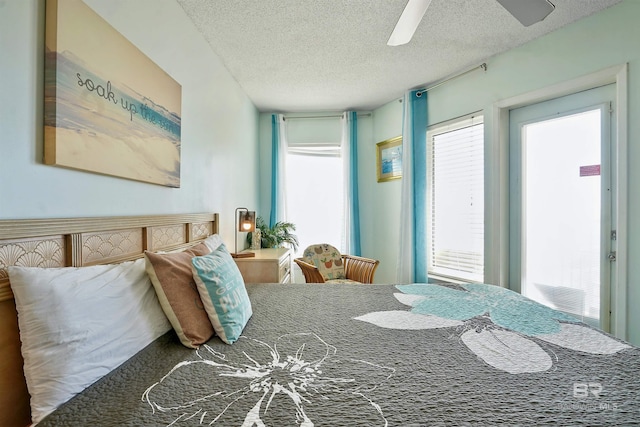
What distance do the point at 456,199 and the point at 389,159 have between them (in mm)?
1053

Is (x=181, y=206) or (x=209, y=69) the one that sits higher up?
(x=209, y=69)

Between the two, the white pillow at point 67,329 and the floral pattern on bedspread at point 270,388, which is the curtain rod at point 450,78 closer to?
the floral pattern on bedspread at point 270,388

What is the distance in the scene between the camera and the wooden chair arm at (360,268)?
301cm

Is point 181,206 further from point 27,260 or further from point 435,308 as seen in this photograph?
point 435,308

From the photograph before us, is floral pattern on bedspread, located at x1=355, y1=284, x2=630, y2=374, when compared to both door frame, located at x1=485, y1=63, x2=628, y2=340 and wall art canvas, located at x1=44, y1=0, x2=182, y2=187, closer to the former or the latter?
door frame, located at x1=485, y1=63, x2=628, y2=340

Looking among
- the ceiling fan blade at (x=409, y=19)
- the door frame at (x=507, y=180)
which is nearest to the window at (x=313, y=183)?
the door frame at (x=507, y=180)

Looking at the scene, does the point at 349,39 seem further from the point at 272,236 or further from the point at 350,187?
the point at 272,236

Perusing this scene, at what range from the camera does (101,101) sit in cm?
125

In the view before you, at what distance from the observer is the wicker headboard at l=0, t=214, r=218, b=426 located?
873 mm

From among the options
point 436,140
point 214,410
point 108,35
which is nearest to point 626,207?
point 436,140

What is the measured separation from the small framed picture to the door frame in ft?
3.61

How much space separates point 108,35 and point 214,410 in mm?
1537

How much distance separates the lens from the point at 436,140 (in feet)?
11.2

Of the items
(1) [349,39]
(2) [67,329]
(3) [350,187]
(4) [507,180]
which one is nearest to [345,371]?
(2) [67,329]
